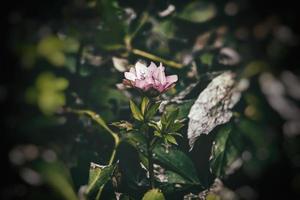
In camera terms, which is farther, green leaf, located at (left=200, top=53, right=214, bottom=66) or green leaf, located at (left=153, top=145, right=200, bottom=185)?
green leaf, located at (left=200, top=53, right=214, bottom=66)

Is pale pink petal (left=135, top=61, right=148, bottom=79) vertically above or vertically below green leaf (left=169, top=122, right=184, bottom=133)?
above

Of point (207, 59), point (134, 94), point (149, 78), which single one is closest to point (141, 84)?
point (149, 78)

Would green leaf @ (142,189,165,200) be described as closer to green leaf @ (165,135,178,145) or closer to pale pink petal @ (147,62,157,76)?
green leaf @ (165,135,178,145)

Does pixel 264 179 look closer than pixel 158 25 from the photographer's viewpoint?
Yes

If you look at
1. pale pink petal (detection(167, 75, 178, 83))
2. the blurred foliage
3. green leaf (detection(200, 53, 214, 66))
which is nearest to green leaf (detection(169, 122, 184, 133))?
the blurred foliage

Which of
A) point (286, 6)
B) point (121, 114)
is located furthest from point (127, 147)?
point (286, 6)

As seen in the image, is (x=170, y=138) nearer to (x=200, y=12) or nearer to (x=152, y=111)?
(x=152, y=111)

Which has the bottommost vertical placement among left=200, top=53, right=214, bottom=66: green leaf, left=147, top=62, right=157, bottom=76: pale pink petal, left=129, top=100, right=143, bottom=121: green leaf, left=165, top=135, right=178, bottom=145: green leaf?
left=165, top=135, right=178, bottom=145: green leaf

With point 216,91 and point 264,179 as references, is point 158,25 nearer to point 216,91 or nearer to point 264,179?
point 216,91

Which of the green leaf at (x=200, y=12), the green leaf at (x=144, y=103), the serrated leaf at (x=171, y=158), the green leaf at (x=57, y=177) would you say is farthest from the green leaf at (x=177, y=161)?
the green leaf at (x=200, y=12)
